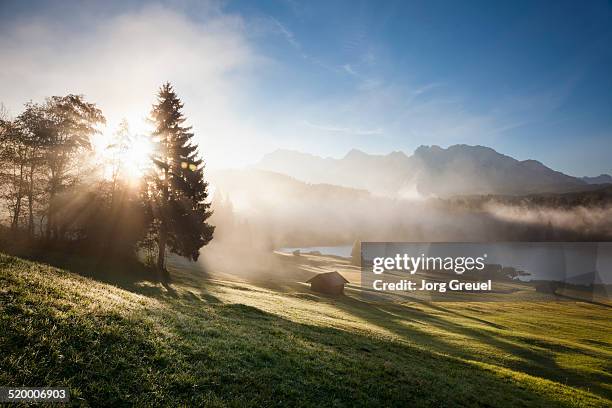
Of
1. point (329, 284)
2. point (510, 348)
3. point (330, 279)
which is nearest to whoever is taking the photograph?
point (510, 348)

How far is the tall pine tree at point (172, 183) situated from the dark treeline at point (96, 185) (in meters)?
0.12

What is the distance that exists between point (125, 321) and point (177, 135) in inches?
1361

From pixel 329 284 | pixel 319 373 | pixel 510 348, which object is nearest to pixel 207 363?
pixel 319 373

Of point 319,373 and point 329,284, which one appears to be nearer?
point 319,373

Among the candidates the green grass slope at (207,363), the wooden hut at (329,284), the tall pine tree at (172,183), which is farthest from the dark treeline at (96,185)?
the wooden hut at (329,284)

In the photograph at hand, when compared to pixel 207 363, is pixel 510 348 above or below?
below

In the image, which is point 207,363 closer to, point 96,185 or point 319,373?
point 319,373

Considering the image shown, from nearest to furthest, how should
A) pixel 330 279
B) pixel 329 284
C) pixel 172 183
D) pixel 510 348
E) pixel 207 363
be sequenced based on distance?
1. pixel 207 363
2. pixel 510 348
3. pixel 172 183
4. pixel 329 284
5. pixel 330 279

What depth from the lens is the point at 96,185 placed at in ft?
139

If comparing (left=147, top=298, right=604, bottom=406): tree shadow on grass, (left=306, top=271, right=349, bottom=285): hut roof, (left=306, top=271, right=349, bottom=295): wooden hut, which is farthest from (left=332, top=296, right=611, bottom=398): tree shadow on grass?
(left=306, top=271, right=349, bottom=285): hut roof

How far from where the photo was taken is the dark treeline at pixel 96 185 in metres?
39.2

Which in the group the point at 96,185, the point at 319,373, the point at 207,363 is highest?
the point at 96,185

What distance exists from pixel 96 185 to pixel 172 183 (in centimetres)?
1071

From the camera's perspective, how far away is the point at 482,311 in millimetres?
68312
